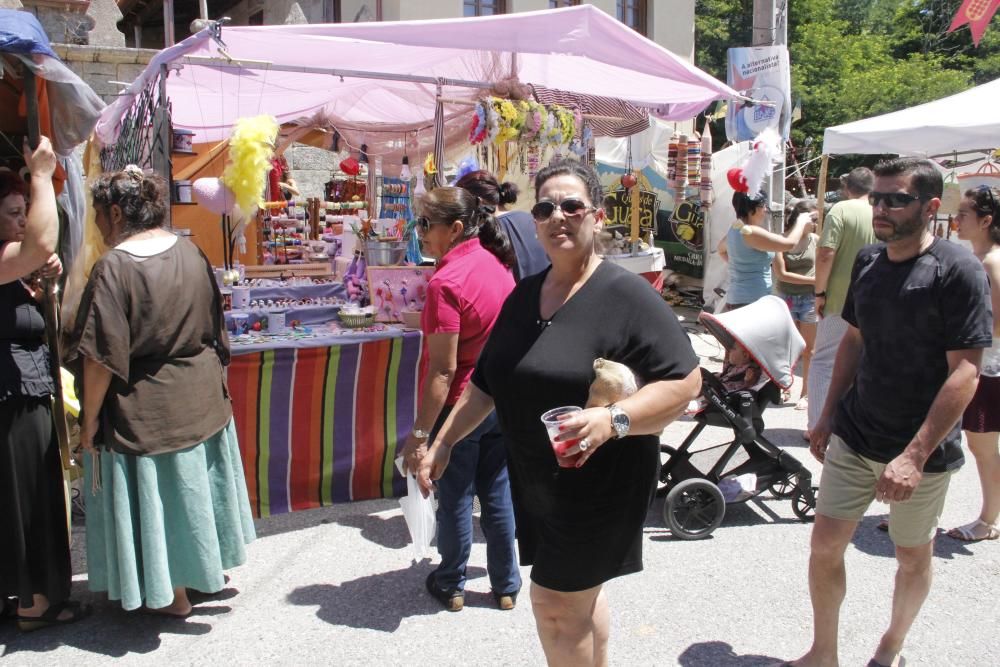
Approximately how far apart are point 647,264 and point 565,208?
22.7ft

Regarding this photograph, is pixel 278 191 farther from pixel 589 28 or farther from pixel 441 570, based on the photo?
pixel 441 570

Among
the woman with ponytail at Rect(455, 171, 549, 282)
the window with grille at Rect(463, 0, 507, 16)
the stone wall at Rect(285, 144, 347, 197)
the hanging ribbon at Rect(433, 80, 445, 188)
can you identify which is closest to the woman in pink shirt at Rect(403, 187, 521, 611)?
the woman with ponytail at Rect(455, 171, 549, 282)

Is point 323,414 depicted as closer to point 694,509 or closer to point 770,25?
point 694,509

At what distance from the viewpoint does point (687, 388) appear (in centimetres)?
202

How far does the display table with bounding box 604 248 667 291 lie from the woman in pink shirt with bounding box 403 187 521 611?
5.26m

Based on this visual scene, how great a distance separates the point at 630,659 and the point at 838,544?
0.88 meters

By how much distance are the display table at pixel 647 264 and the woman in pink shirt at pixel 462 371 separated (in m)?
5.26

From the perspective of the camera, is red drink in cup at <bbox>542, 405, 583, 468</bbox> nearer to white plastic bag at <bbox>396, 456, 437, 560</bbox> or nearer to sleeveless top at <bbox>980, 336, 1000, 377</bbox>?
white plastic bag at <bbox>396, 456, 437, 560</bbox>

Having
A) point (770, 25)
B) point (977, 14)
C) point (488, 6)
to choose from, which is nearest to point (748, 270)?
point (770, 25)

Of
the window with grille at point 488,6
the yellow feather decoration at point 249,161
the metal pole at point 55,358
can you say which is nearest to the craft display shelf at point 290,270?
the yellow feather decoration at point 249,161

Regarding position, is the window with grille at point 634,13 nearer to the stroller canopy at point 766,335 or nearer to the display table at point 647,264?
the display table at point 647,264

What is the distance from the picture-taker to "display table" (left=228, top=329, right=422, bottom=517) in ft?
13.9

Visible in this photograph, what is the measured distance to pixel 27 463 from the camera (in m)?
3.12

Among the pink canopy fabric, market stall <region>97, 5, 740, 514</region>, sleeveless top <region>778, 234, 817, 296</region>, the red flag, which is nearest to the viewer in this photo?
market stall <region>97, 5, 740, 514</region>
